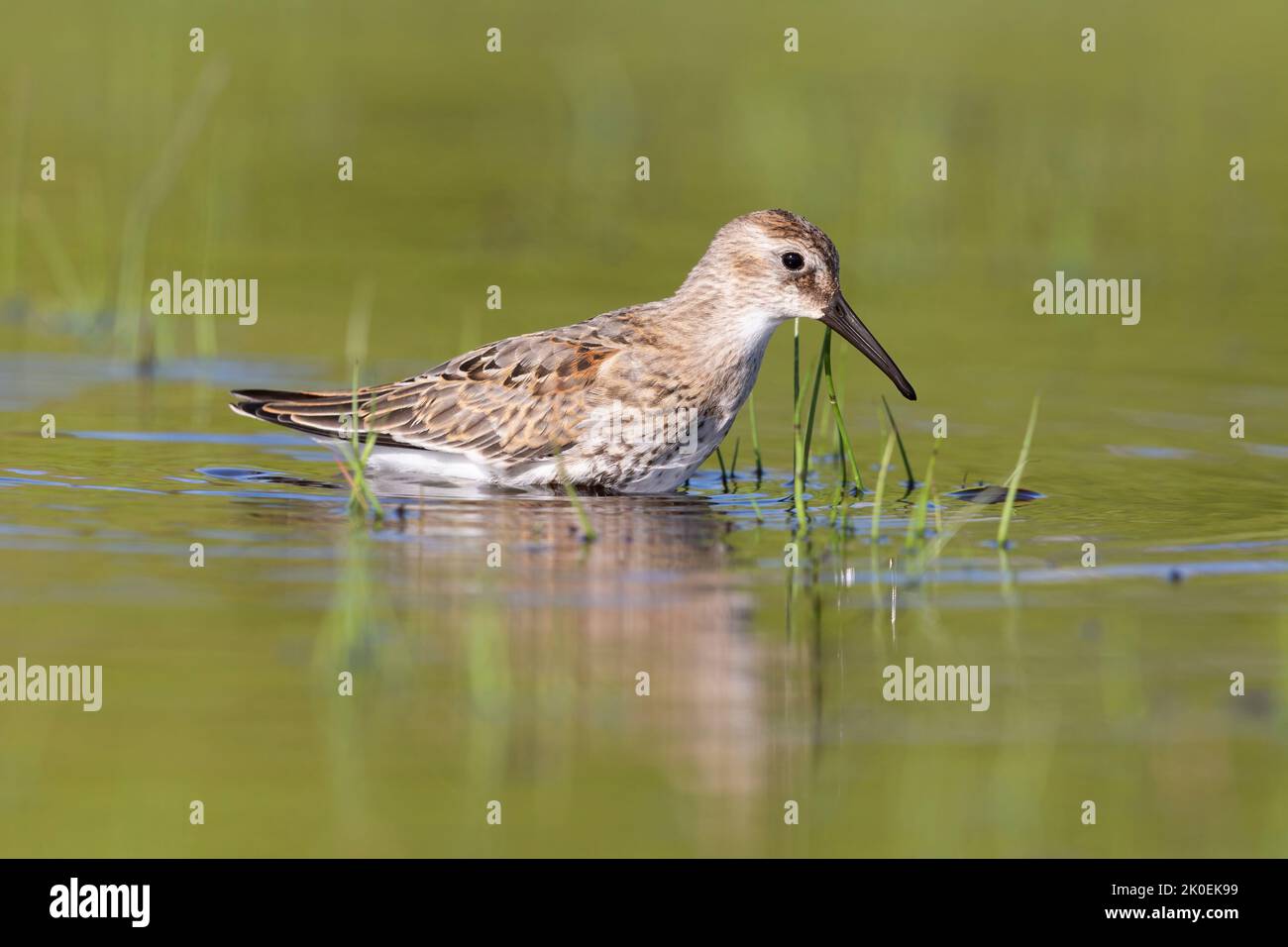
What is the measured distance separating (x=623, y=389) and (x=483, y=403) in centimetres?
102

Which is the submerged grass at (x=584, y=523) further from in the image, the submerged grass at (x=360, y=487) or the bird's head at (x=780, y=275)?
the bird's head at (x=780, y=275)

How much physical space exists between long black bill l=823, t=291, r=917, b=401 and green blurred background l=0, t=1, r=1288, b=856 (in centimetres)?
106

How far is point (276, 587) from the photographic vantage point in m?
10.3

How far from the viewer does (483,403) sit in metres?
13.4

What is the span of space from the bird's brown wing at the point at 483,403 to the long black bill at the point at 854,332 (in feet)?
4.39

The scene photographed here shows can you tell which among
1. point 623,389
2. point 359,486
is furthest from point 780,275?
point 359,486

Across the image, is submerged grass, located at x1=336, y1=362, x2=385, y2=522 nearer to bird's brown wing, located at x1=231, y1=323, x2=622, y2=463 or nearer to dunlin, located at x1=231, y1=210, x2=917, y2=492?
dunlin, located at x1=231, y1=210, x2=917, y2=492

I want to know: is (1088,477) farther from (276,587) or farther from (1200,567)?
(276,587)

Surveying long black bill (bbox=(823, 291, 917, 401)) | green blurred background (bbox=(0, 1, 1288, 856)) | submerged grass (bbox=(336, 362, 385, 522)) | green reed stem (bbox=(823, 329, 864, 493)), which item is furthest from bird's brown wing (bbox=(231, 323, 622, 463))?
green reed stem (bbox=(823, 329, 864, 493))

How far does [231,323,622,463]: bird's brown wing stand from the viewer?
43.0ft

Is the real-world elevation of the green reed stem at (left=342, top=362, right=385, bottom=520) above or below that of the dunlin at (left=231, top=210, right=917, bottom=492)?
below

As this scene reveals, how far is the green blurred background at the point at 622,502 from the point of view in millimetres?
7812

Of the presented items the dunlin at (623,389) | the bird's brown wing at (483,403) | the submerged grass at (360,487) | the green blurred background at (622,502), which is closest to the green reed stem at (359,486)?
the submerged grass at (360,487)

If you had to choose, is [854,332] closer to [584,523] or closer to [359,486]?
[584,523]
